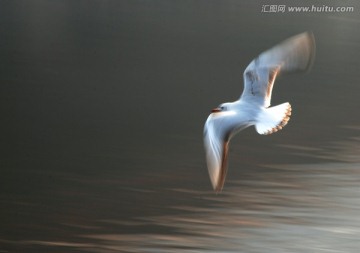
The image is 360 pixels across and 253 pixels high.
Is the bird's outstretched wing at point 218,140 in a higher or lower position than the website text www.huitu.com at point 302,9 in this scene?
lower

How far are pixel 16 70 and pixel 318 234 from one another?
1423mm

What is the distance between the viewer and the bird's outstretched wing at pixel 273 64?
10.3ft

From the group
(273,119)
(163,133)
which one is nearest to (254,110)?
(273,119)

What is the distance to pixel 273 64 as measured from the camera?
3168mm

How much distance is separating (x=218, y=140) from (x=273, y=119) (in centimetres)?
24

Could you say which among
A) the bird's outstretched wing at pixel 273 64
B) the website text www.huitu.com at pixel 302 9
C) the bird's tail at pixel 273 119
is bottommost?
the bird's tail at pixel 273 119

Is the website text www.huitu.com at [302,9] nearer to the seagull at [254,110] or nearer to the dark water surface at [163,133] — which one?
the dark water surface at [163,133]

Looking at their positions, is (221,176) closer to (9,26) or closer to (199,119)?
(199,119)

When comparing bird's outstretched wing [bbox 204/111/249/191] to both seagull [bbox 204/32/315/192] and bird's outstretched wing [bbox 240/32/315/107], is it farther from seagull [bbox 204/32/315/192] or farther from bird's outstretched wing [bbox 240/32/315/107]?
bird's outstretched wing [bbox 240/32/315/107]

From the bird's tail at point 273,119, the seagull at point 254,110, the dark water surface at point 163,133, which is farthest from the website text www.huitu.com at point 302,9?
the bird's tail at point 273,119

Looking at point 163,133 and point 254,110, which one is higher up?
point 254,110

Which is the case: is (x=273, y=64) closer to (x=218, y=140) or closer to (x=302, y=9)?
(x=302, y=9)

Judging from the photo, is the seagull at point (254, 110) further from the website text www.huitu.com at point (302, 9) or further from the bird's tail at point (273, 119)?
the website text www.huitu.com at point (302, 9)

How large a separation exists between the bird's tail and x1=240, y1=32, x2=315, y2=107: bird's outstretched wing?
37mm
